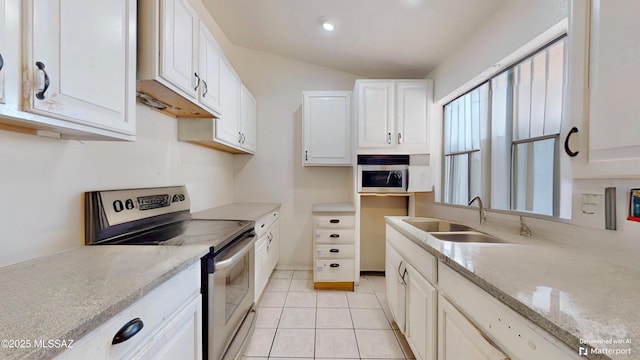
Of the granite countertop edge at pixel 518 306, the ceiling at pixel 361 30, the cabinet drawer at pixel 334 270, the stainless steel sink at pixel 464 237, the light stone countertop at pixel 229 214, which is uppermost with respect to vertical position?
the ceiling at pixel 361 30

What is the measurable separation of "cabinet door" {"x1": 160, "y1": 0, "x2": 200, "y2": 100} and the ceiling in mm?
961

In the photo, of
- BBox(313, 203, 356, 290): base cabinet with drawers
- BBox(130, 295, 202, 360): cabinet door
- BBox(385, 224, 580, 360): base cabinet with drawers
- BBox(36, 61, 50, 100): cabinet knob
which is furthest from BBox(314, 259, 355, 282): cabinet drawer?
BBox(36, 61, 50, 100): cabinet knob

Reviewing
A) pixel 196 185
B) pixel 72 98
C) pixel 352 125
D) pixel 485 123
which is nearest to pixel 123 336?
pixel 72 98

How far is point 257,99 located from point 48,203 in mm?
2540

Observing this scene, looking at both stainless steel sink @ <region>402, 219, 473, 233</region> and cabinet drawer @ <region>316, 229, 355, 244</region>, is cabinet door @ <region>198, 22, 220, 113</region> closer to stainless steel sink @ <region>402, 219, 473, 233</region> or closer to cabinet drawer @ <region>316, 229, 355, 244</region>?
cabinet drawer @ <region>316, 229, 355, 244</region>

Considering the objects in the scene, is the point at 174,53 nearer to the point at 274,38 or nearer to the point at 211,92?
the point at 211,92

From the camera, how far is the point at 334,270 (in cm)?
265

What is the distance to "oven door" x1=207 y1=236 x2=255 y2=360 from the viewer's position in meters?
1.17

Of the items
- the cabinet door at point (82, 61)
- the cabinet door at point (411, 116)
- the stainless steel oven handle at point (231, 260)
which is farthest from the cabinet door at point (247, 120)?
the cabinet door at point (411, 116)

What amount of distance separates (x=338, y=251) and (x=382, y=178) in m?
0.94

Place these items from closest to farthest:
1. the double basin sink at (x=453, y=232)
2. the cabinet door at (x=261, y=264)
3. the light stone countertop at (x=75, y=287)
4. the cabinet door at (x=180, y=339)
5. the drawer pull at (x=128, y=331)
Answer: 1. the light stone countertop at (x=75, y=287)
2. the drawer pull at (x=128, y=331)
3. the cabinet door at (x=180, y=339)
4. the double basin sink at (x=453, y=232)
5. the cabinet door at (x=261, y=264)

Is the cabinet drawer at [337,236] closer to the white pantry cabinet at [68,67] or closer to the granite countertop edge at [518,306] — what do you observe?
the granite countertop edge at [518,306]

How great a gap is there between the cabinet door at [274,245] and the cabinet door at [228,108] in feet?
3.49

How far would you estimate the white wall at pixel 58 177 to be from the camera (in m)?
0.88
